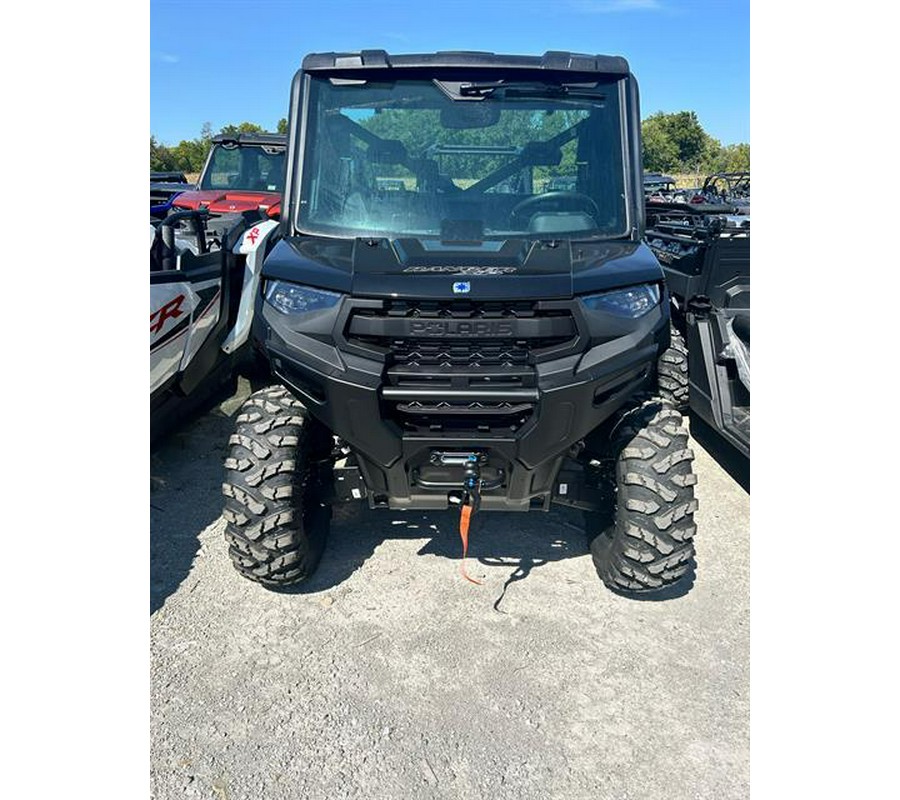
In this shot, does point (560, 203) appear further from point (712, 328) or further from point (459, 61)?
point (712, 328)

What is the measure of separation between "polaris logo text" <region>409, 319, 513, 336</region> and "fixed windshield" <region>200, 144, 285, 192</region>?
7.60 meters

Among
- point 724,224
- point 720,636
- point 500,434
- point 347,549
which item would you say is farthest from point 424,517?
point 724,224

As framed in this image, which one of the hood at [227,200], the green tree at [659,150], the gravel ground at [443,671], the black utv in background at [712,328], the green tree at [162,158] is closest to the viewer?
the gravel ground at [443,671]

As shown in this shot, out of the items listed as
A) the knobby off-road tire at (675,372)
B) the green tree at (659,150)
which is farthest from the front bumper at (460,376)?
the green tree at (659,150)

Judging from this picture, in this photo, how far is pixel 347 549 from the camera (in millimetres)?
3816

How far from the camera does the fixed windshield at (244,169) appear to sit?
387 inches

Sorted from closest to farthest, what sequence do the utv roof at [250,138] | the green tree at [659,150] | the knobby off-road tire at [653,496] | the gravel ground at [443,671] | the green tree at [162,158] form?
1. the gravel ground at [443,671]
2. the knobby off-road tire at [653,496]
3. the utv roof at [250,138]
4. the green tree at [162,158]
5. the green tree at [659,150]

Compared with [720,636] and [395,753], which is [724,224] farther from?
[395,753]

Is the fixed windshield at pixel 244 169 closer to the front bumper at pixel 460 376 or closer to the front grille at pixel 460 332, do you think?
the front bumper at pixel 460 376

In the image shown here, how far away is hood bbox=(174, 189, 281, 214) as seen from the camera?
897 cm

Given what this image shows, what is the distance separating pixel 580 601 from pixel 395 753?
3.84 feet

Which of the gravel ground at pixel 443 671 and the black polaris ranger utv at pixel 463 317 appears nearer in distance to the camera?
the gravel ground at pixel 443 671

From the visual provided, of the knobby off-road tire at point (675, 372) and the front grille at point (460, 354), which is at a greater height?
the front grille at point (460, 354)

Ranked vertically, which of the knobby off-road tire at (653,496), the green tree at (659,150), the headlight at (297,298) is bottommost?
the knobby off-road tire at (653,496)
